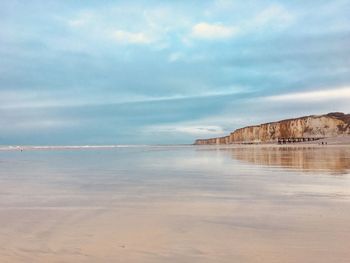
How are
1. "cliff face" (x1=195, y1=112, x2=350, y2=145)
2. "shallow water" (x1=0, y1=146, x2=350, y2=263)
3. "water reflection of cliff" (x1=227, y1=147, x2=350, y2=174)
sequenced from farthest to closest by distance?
"cliff face" (x1=195, y1=112, x2=350, y2=145)
"water reflection of cliff" (x1=227, y1=147, x2=350, y2=174)
"shallow water" (x1=0, y1=146, x2=350, y2=263)

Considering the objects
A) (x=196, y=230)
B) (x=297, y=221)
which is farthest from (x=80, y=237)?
(x=297, y=221)

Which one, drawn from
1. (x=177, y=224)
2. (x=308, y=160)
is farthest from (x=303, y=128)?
(x=177, y=224)

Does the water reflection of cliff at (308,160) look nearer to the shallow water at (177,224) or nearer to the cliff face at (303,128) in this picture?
the shallow water at (177,224)

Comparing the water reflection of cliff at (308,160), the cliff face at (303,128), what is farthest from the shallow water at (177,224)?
the cliff face at (303,128)

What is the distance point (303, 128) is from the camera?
374ft

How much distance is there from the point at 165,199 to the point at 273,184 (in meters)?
3.33

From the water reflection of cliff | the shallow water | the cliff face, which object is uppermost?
the cliff face

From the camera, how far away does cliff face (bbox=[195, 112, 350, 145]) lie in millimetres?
106875

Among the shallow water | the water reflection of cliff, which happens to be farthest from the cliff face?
the shallow water

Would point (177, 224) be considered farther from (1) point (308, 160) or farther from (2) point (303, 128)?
(2) point (303, 128)

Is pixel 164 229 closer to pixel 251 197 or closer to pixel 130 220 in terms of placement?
pixel 130 220

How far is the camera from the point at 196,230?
4.61 meters

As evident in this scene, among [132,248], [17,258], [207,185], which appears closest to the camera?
[17,258]

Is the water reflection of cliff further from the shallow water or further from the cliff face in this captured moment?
the cliff face
